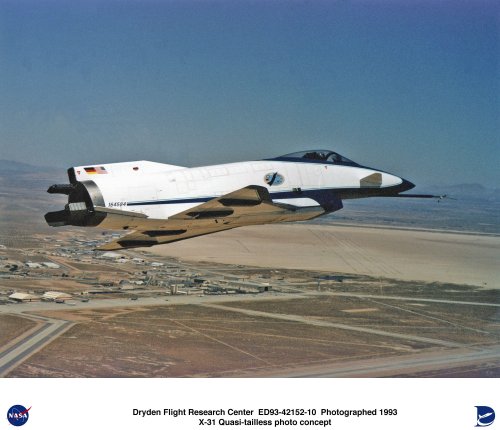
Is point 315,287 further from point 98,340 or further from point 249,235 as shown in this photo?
point 249,235

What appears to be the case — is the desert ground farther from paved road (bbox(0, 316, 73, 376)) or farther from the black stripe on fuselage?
the black stripe on fuselage

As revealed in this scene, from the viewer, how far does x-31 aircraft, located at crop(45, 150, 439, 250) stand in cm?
2659

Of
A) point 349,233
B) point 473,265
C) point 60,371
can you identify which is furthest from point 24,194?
point 60,371

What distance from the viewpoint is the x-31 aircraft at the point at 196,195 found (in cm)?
2659

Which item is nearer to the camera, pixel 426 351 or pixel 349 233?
pixel 426 351

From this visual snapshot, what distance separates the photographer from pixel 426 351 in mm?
57844

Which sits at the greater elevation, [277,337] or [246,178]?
[246,178]

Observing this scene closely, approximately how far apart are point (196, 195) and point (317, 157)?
23.2ft

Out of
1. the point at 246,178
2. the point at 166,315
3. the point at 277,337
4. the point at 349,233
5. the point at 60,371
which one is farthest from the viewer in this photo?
the point at 349,233

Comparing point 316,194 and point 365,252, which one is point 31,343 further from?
point 365,252

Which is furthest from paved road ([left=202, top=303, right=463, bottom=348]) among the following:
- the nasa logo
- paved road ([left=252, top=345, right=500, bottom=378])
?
the nasa logo

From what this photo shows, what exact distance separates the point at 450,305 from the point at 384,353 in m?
32.0
